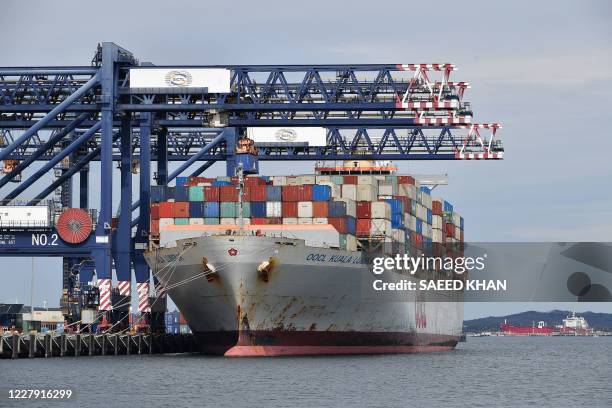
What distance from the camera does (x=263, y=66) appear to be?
261 ft

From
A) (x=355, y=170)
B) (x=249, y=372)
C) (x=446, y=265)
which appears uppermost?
(x=355, y=170)

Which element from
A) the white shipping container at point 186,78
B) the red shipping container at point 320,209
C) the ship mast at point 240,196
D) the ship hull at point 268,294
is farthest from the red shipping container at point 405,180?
the ship mast at point 240,196

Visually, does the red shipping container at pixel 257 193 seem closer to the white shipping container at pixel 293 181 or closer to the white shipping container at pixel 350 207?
the white shipping container at pixel 350 207

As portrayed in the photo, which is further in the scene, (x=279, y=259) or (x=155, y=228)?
(x=155, y=228)

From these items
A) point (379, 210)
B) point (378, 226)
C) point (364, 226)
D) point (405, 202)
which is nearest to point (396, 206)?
point (405, 202)

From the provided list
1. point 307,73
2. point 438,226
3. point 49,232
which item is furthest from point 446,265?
point 49,232

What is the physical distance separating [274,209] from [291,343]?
25.3 feet

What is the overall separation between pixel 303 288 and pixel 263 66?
14984 millimetres

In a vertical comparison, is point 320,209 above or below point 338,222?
above

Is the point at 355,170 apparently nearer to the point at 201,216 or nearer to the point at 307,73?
the point at 307,73

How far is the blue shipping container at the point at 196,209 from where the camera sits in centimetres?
7500

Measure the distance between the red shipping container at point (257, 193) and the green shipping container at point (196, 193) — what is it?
280 centimetres

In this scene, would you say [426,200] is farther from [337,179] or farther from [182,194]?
[182,194]

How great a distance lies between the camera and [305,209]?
73938 mm
